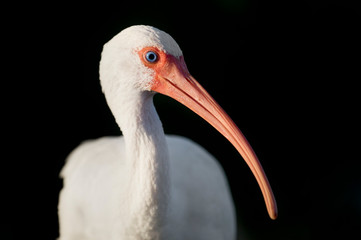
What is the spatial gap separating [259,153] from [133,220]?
141cm

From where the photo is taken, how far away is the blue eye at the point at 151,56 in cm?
109

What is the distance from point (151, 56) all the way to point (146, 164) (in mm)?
301

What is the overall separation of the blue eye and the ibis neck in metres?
0.12

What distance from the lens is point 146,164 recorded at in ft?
3.83

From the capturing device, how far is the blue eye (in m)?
1.09

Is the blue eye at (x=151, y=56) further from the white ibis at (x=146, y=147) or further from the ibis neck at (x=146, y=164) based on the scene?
the ibis neck at (x=146, y=164)

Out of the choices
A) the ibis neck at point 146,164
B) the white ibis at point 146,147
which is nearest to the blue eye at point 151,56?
the white ibis at point 146,147

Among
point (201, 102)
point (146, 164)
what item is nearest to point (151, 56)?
point (201, 102)

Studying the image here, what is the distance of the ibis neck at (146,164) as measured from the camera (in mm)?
1165

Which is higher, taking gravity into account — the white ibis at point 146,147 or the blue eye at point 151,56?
the blue eye at point 151,56

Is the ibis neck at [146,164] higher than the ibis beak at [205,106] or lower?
lower

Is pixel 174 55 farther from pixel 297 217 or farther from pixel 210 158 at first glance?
pixel 297 217

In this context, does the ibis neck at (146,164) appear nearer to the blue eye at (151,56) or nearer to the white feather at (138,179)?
the white feather at (138,179)

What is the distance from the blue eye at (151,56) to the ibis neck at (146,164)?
0.12 metres
